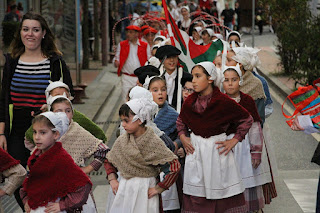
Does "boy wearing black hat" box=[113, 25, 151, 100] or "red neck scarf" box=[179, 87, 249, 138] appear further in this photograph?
"boy wearing black hat" box=[113, 25, 151, 100]

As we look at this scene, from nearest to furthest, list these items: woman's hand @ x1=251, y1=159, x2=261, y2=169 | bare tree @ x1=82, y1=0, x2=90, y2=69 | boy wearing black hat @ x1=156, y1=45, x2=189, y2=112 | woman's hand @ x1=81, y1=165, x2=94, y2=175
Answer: woman's hand @ x1=81, y1=165, x2=94, y2=175 < woman's hand @ x1=251, y1=159, x2=261, y2=169 < boy wearing black hat @ x1=156, y1=45, x2=189, y2=112 < bare tree @ x1=82, y1=0, x2=90, y2=69

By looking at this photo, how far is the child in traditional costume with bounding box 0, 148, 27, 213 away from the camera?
520cm

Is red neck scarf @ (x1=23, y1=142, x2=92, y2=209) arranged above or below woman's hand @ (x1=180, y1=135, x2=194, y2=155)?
above

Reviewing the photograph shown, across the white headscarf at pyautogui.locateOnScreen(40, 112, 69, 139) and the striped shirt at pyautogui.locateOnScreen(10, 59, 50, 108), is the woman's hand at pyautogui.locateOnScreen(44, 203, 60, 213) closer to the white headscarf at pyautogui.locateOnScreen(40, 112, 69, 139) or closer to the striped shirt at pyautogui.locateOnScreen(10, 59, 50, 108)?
the white headscarf at pyautogui.locateOnScreen(40, 112, 69, 139)

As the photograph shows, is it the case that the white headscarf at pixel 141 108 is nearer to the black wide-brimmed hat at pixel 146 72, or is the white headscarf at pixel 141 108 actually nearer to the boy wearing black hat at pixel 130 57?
the black wide-brimmed hat at pixel 146 72

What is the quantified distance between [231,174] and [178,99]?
1.95m

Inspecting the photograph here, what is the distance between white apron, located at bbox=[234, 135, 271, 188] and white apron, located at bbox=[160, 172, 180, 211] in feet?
2.99

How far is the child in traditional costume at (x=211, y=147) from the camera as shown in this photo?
6.69 m

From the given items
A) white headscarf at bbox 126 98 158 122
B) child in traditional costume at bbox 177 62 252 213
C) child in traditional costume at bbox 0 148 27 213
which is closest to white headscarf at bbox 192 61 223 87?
A: child in traditional costume at bbox 177 62 252 213

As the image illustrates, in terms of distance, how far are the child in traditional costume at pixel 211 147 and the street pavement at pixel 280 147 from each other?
1.99 metres

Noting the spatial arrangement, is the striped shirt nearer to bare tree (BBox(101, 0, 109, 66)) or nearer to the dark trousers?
the dark trousers

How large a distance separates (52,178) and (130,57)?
8.97 meters

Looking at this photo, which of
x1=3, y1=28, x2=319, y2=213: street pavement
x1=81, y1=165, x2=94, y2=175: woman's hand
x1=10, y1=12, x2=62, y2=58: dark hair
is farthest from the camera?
x1=3, y1=28, x2=319, y2=213: street pavement

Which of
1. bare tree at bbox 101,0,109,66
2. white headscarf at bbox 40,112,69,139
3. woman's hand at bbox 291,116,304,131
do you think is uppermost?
white headscarf at bbox 40,112,69,139
